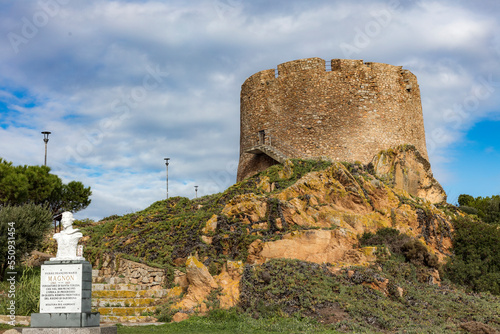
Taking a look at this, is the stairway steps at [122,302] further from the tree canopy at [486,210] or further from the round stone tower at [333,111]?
the tree canopy at [486,210]

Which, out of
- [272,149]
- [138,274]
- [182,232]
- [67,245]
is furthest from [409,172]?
[67,245]

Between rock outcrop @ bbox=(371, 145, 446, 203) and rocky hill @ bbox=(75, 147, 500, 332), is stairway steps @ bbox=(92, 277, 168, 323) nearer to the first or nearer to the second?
rocky hill @ bbox=(75, 147, 500, 332)

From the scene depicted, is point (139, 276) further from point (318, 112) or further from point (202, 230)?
point (318, 112)

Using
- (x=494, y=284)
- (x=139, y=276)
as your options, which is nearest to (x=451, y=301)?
(x=494, y=284)

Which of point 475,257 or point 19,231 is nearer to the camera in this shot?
point 19,231

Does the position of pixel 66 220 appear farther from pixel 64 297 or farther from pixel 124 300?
pixel 124 300

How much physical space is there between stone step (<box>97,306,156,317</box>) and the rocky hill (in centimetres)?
57

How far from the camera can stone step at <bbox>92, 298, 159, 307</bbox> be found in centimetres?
1227

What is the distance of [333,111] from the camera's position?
79.2ft

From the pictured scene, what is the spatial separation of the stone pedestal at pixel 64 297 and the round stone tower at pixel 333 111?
15.5m

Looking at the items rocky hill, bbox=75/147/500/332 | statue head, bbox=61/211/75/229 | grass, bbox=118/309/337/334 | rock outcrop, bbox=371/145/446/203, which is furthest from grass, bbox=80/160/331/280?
statue head, bbox=61/211/75/229

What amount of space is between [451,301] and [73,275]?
978cm

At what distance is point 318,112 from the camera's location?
2423 cm

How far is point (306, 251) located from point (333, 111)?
1144 centimetres
